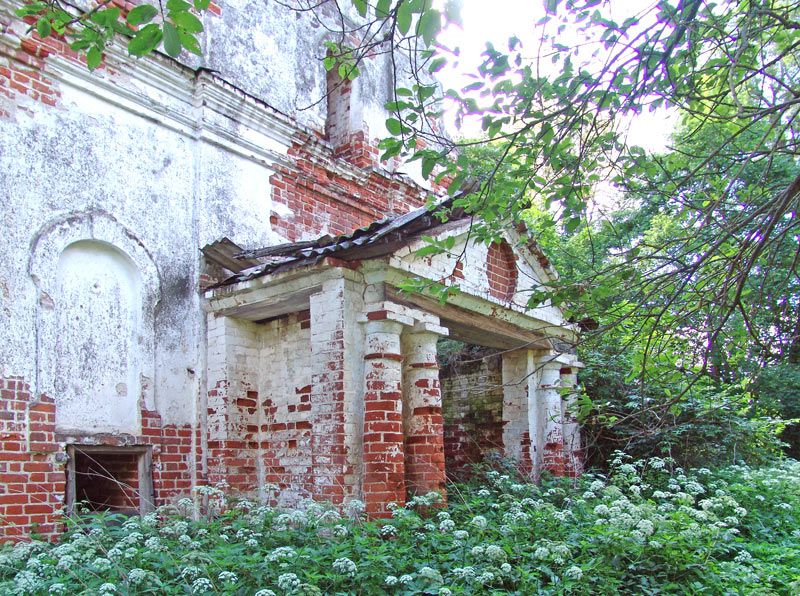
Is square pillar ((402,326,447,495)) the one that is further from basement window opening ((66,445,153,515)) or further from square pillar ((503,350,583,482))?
basement window opening ((66,445,153,515))

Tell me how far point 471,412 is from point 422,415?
2.82m

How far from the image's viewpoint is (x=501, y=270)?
322 inches

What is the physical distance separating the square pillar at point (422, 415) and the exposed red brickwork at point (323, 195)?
231 centimetres

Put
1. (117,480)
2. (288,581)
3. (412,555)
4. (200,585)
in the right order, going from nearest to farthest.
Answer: (200,585)
(288,581)
(412,555)
(117,480)

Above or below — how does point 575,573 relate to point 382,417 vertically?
below

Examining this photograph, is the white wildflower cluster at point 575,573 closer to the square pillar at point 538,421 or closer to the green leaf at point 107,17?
the green leaf at point 107,17

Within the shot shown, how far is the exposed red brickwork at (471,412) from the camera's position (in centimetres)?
930

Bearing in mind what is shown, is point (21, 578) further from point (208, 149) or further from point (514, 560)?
point (208, 149)

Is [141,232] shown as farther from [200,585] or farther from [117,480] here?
[200,585]

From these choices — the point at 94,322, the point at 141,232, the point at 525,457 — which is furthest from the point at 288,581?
the point at 525,457

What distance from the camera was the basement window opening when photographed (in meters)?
6.42

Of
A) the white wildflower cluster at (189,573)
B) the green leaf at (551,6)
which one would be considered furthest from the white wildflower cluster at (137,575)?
the green leaf at (551,6)

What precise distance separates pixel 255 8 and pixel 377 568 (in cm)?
677

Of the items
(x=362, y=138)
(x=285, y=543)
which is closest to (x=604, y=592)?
(x=285, y=543)
